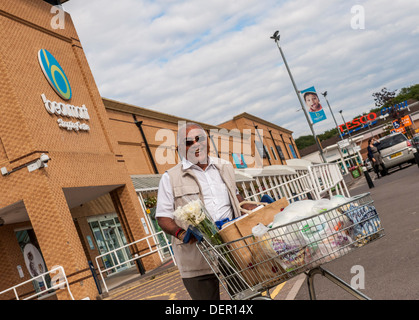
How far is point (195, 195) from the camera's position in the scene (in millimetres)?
4020

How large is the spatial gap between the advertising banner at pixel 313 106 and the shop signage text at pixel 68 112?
57.5ft

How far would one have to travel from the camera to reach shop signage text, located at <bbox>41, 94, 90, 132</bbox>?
1828 centimetres

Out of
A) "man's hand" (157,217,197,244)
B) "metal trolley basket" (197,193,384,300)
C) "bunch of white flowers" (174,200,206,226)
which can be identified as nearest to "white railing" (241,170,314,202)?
"man's hand" (157,217,197,244)

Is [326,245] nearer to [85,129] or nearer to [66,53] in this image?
[85,129]

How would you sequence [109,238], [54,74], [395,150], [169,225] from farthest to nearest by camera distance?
1. [109,238]
2. [395,150]
3. [54,74]
4. [169,225]

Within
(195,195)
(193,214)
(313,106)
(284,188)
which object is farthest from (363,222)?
(313,106)

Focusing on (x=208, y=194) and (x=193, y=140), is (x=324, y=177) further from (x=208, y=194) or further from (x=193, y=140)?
(x=193, y=140)

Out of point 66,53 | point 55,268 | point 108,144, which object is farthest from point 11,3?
point 55,268

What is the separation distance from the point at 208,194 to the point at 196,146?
0.37 m

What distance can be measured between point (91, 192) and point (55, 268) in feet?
18.2

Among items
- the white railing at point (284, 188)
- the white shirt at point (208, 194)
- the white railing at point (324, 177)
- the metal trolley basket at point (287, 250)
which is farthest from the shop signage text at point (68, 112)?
the metal trolley basket at point (287, 250)

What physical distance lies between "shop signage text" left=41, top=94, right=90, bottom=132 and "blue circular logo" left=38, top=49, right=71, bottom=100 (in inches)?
19.9

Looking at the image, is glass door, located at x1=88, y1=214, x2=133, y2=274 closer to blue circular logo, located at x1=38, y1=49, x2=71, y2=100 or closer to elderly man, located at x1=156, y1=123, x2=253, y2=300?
blue circular logo, located at x1=38, y1=49, x2=71, y2=100
